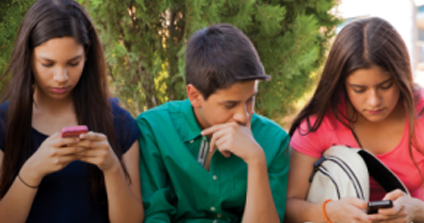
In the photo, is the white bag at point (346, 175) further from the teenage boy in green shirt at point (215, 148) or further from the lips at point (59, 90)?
the lips at point (59, 90)


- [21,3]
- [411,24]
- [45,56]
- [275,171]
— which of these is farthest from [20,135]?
[411,24]

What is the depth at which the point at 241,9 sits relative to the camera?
3.86 meters

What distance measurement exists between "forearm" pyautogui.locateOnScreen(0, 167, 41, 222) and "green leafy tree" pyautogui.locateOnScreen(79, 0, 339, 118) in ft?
5.74

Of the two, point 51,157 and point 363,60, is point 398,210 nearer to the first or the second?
point 363,60

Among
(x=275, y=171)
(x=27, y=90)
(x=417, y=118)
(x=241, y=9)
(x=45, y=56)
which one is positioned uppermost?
(x=241, y=9)

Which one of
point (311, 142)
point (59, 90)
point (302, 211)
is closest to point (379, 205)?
point (302, 211)

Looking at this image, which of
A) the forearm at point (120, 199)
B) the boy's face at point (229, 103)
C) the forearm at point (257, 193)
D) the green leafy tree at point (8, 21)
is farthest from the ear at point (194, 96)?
the green leafy tree at point (8, 21)

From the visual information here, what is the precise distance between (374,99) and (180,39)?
1.97 metres

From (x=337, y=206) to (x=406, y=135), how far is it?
2.27ft

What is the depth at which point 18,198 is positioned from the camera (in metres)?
2.16

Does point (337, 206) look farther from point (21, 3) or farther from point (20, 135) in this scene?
point (21, 3)

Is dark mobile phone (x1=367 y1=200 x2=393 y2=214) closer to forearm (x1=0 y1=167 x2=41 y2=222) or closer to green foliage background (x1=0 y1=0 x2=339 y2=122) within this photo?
forearm (x1=0 y1=167 x2=41 y2=222)

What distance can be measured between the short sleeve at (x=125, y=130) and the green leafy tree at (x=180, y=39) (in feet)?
4.07

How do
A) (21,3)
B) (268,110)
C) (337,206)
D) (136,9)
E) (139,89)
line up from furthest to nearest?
(268,110) → (139,89) → (136,9) → (21,3) → (337,206)
